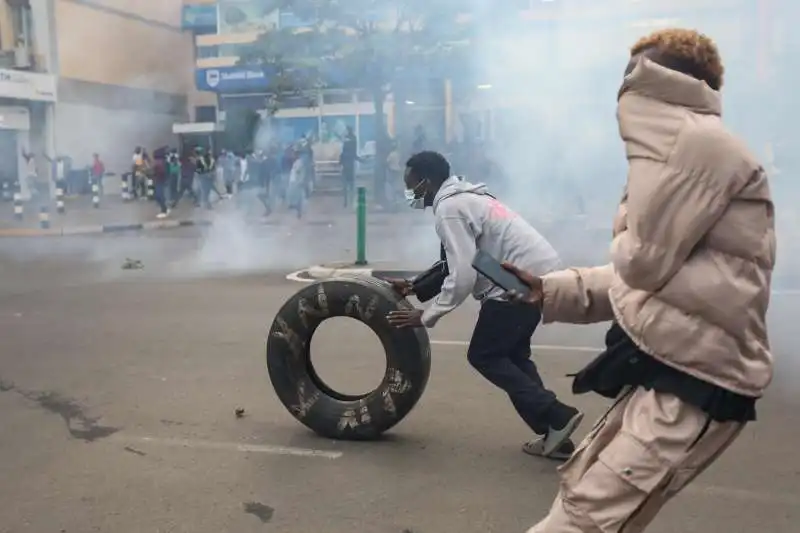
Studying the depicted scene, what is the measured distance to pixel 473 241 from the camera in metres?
3.30

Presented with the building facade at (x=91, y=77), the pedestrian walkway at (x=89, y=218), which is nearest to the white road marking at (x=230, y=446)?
the building facade at (x=91, y=77)

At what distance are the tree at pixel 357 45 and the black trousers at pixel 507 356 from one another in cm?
428

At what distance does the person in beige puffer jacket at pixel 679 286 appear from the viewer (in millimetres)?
1638

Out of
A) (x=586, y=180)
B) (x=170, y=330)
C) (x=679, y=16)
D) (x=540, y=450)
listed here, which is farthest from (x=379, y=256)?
(x=540, y=450)

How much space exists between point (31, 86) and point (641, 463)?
44.8 feet

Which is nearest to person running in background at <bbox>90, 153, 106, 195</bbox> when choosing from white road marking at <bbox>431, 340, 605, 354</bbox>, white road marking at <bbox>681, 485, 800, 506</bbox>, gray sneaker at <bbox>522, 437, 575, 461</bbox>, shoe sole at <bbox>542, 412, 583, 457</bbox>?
white road marking at <bbox>431, 340, 605, 354</bbox>

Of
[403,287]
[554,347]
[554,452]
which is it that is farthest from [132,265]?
[554,452]

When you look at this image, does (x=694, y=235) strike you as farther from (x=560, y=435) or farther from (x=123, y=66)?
(x=123, y=66)

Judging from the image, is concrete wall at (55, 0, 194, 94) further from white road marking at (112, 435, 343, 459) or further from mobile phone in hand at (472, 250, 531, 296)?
mobile phone in hand at (472, 250, 531, 296)

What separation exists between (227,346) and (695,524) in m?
3.37

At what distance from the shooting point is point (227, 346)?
550cm

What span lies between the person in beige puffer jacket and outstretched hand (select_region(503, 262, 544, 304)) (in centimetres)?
17

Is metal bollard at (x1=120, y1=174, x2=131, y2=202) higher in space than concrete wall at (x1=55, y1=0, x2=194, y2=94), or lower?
lower

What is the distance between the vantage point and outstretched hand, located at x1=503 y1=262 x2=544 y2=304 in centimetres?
191
